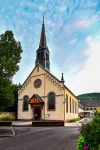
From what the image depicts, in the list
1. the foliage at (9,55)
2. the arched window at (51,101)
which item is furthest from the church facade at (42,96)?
the foliage at (9,55)

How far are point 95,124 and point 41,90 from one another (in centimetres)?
4450

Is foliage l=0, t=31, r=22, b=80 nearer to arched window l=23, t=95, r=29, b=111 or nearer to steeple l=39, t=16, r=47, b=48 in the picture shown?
arched window l=23, t=95, r=29, b=111

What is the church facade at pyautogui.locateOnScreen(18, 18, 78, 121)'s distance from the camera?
48000 mm

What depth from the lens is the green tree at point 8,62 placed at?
25906 mm

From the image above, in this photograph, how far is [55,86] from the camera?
4906 cm

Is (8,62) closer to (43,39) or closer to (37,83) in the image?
(37,83)

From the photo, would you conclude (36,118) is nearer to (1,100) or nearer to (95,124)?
(1,100)

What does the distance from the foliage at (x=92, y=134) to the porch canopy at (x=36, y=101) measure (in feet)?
141

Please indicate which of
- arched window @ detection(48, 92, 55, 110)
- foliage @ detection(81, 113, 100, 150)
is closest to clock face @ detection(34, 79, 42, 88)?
arched window @ detection(48, 92, 55, 110)

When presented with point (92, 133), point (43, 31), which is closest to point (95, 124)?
point (92, 133)

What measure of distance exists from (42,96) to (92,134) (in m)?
44.1

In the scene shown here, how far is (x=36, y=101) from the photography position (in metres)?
50.5

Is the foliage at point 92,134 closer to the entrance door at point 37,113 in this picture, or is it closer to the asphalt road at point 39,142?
the asphalt road at point 39,142

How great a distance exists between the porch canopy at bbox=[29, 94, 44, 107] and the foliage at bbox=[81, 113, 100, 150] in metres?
42.9
